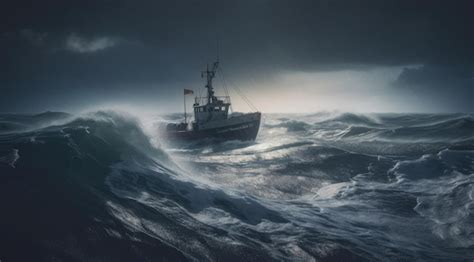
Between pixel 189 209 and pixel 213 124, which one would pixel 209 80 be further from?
pixel 189 209

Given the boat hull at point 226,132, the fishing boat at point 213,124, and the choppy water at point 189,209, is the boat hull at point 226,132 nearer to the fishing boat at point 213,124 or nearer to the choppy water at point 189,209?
the fishing boat at point 213,124

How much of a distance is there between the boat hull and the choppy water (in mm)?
22689

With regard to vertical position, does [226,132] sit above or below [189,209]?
above

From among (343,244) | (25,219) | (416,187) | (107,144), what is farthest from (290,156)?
(25,219)

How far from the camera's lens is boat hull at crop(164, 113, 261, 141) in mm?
41469

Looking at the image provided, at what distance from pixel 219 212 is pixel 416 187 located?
10709 millimetres

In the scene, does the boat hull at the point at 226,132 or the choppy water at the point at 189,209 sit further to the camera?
the boat hull at the point at 226,132

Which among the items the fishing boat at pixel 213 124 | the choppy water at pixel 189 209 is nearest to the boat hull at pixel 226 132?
the fishing boat at pixel 213 124

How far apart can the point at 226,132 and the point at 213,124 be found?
76.4 inches

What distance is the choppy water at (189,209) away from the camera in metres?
6.63

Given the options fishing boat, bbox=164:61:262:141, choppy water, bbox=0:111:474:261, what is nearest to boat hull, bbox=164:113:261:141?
fishing boat, bbox=164:61:262:141

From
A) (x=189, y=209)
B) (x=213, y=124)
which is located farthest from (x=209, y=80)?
(x=189, y=209)

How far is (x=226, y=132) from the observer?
138 ft

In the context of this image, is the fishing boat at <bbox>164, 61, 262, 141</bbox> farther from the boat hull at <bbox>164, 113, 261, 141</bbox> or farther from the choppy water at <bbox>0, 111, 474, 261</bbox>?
the choppy water at <bbox>0, 111, 474, 261</bbox>
